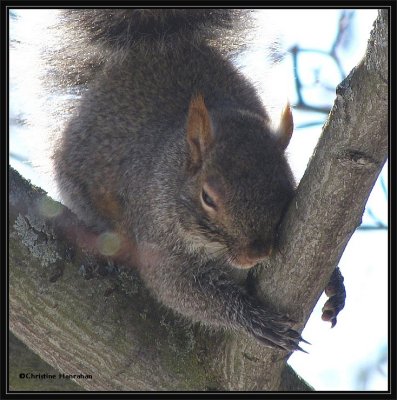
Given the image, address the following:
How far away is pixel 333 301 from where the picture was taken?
8.34 feet

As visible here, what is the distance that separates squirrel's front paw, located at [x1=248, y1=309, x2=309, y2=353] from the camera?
216cm

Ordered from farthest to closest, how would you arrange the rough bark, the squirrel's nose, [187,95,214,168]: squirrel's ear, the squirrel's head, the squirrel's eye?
[187,95,214,168]: squirrel's ear, the squirrel's eye, the squirrel's head, the squirrel's nose, the rough bark

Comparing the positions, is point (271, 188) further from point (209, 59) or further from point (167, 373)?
point (209, 59)

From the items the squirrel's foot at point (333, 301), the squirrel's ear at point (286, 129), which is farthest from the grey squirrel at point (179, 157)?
the squirrel's foot at point (333, 301)

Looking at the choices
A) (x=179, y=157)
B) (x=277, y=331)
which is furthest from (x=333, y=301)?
(x=179, y=157)

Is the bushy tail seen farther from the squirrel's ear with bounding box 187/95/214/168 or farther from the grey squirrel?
the squirrel's ear with bounding box 187/95/214/168

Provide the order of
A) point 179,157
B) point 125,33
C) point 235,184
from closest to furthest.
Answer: point 235,184 → point 179,157 → point 125,33

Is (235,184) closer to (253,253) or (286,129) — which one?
(253,253)

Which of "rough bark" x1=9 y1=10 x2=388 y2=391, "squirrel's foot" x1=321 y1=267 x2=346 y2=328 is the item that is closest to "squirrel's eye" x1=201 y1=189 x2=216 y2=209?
"rough bark" x1=9 y1=10 x2=388 y2=391

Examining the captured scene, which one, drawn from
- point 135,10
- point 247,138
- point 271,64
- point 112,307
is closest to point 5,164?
point 112,307

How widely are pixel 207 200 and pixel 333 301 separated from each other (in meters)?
0.61

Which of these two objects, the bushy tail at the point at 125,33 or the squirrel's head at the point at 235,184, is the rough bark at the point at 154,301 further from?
the bushy tail at the point at 125,33

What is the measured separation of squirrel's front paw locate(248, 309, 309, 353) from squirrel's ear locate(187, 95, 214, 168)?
0.66m

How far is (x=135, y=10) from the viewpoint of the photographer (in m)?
3.15
